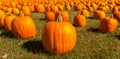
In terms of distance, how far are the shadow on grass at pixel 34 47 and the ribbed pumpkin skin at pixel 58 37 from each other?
395mm

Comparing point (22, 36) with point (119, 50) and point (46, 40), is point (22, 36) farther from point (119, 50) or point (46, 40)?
point (119, 50)

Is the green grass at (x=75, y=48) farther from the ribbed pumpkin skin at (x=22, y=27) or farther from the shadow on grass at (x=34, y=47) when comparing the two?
the ribbed pumpkin skin at (x=22, y=27)

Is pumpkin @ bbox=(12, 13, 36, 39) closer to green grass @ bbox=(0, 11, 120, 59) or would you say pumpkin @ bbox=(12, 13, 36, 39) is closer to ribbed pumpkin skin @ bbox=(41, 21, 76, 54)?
green grass @ bbox=(0, 11, 120, 59)

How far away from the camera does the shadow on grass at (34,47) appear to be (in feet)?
19.6

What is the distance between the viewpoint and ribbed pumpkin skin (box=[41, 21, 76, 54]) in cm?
559

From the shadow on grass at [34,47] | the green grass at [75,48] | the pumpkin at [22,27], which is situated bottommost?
the green grass at [75,48]

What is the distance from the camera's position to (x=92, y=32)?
28.1 feet

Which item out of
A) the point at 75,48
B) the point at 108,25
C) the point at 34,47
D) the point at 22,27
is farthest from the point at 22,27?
the point at 108,25

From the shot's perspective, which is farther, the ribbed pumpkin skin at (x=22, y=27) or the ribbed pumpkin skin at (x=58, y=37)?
the ribbed pumpkin skin at (x=22, y=27)

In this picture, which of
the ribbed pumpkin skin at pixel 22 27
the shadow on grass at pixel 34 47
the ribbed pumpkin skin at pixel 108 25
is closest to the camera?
the shadow on grass at pixel 34 47

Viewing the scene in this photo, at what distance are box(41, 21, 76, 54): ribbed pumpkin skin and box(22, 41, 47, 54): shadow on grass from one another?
1.30ft

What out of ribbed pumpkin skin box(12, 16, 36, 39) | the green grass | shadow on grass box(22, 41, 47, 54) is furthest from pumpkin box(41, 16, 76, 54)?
ribbed pumpkin skin box(12, 16, 36, 39)

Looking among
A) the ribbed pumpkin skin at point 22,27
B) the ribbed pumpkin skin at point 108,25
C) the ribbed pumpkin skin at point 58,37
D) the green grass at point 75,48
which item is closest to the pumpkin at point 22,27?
the ribbed pumpkin skin at point 22,27

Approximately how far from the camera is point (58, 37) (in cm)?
558
